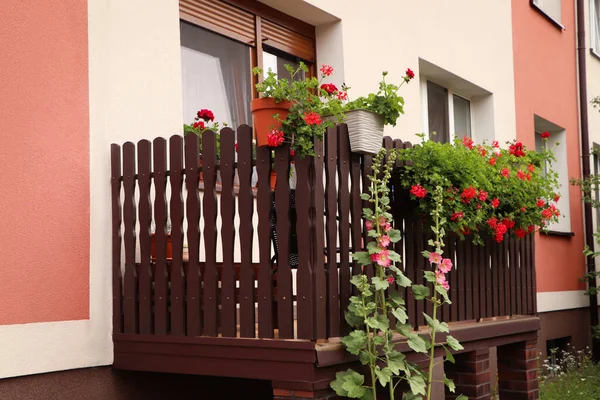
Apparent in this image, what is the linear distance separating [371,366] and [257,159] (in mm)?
1236

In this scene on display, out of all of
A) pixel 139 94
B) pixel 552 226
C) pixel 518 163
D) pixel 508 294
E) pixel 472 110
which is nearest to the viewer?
pixel 139 94

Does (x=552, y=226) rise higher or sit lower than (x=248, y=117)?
lower

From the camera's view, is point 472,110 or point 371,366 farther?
point 472,110

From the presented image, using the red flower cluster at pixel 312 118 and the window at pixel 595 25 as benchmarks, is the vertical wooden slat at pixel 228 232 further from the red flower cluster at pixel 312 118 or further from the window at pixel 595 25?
the window at pixel 595 25

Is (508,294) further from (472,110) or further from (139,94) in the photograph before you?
(472,110)

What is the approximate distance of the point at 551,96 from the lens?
11453mm

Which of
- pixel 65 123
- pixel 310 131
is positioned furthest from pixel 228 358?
pixel 65 123

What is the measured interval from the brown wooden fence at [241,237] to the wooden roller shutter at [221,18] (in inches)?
62.2

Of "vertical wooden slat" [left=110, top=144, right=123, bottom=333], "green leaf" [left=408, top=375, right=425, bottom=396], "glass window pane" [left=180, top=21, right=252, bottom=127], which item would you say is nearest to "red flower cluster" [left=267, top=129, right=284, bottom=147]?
"vertical wooden slat" [left=110, top=144, right=123, bottom=333]

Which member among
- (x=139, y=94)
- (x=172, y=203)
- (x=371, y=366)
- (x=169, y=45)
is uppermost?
(x=169, y=45)

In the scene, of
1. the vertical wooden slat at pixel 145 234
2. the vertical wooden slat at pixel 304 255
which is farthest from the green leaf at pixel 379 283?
the vertical wooden slat at pixel 145 234

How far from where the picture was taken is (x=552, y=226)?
1128cm

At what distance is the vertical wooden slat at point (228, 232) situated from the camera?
442cm

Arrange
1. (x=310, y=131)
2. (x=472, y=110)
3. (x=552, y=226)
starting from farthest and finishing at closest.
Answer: (x=552, y=226) → (x=472, y=110) → (x=310, y=131)
